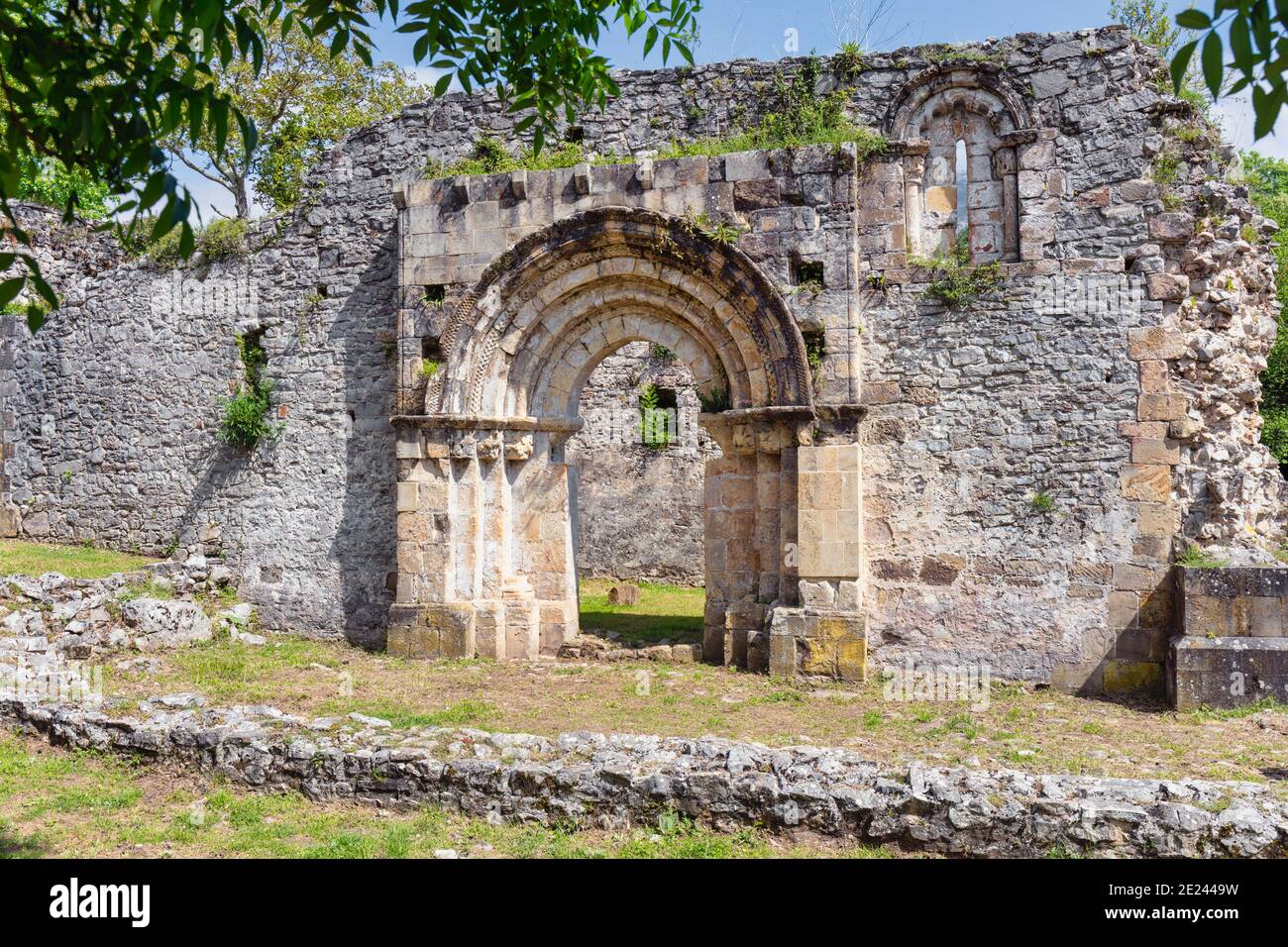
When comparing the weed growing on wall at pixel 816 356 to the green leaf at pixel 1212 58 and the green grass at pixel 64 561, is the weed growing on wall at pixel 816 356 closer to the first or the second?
the green leaf at pixel 1212 58

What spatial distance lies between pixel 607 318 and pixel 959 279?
11.3ft

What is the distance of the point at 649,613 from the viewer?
12711 millimetres

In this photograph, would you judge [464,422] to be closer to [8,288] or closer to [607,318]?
[607,318]

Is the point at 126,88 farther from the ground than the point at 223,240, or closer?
closer

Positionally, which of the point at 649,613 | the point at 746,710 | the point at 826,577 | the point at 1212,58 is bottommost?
the point at 746,710

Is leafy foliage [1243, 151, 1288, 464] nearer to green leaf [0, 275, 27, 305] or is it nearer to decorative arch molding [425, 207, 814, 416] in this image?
decorative arch molding [425, 207, 814, 416]

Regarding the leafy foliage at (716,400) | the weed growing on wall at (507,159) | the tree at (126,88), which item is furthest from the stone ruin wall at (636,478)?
the tree at (126,88)

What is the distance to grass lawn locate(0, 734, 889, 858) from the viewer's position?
15.4 feet

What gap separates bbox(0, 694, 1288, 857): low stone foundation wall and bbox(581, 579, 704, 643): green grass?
185 inches

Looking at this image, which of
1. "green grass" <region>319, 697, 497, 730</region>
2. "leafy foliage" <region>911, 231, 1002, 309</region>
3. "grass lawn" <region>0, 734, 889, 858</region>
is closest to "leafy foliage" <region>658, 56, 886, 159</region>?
"leafy foliage" <region>911, 231, 1002, 309</region>

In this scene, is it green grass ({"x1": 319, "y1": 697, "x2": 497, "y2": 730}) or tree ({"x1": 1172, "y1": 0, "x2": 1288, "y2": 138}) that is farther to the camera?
green grass ({"x1": 319, "y1": 697, "x2": 497, "y2": 730})

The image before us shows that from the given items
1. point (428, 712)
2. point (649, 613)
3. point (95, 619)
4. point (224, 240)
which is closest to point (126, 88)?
point (428, 712)

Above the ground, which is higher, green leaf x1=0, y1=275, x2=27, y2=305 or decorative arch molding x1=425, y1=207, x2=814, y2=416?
decorative arch molding x1=425, y1=207, x2=814, y2=416

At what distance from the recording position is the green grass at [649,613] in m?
10.7
